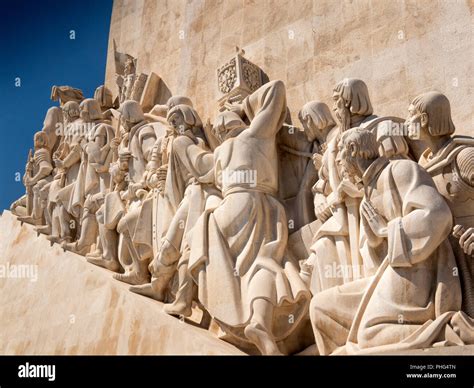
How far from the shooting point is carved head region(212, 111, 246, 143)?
6.75m

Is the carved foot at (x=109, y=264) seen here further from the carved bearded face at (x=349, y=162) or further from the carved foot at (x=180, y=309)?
the carved bearded face at (x=349, y=162)

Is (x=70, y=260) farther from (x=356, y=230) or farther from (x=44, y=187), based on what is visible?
(x=356, y=230)

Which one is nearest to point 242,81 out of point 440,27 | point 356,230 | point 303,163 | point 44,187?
point 303,163

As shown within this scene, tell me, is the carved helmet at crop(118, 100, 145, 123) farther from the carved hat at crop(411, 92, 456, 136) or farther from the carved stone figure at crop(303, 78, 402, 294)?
the carved hat at crop(411, 92, 456, 136)

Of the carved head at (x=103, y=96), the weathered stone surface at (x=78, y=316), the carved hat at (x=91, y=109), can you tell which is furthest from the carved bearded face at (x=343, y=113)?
the carved head at (x=103, y=96)

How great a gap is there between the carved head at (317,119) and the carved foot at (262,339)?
1.82 metres

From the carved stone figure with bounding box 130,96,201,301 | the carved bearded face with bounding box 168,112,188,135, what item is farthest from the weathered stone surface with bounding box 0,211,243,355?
the carved bearded face with bounding box 168,112,188,135

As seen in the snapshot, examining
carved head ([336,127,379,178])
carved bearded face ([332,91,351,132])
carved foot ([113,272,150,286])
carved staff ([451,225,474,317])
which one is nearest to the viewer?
carved staff ([451,225,474,317])

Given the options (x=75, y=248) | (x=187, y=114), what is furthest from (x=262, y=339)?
(x=75, y=248)

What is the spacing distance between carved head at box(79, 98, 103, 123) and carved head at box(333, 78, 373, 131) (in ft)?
17.3

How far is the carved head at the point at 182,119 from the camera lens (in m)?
7.38

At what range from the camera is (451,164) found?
5.22 metres

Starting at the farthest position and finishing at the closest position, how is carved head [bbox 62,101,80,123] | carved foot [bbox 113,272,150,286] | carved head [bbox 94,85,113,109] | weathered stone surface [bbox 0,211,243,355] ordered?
carved head [bbox 94,85,113,109], carved head [bbox 62,101,80,123], carved foot [bbox 113,272,150,286], weathered stone surface [bbox 0,211,243,355]
